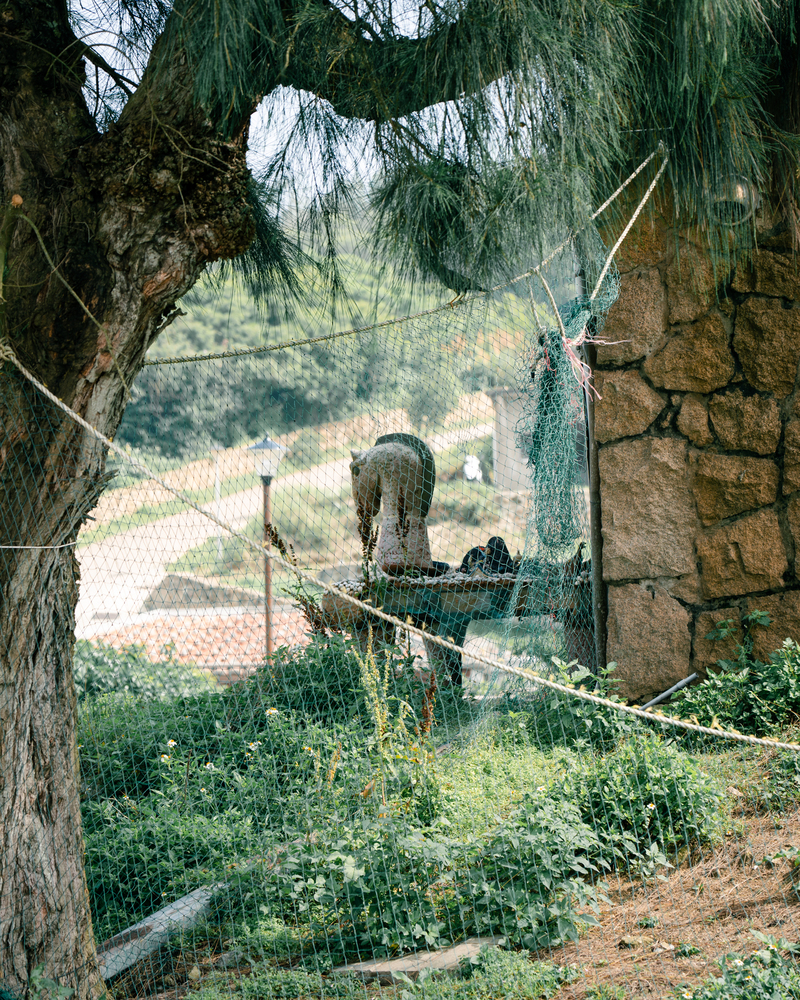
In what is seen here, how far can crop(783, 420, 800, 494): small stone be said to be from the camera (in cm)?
343

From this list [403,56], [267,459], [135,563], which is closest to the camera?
[403,56]

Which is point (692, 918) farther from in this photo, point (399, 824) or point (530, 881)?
point (399, 824)

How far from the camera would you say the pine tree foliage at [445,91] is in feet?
5.98

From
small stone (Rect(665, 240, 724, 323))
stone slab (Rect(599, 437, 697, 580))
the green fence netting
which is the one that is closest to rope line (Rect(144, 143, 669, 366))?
the green fence netting

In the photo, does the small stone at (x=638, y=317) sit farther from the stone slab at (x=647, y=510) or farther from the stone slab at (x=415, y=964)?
the stone slab at (x=415, y=964)

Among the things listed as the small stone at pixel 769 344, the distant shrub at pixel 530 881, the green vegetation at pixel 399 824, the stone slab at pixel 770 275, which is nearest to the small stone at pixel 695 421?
the small stone at pixel 769 344

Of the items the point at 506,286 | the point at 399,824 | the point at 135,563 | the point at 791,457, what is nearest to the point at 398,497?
the point at 791,457

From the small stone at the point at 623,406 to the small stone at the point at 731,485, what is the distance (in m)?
0.30

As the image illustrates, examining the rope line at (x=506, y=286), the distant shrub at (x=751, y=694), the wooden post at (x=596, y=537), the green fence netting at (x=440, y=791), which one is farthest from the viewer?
the wooden post at (x=596, y=537)

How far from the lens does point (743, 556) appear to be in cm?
350

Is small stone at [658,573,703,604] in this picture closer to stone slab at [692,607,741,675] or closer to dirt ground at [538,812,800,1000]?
stone slab at [692,607,741,675]

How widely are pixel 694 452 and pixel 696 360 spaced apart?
394mm

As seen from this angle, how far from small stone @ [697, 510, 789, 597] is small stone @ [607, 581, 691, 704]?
19cm

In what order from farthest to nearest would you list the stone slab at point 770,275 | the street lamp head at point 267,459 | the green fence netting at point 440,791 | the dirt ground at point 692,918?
the street lamp head at point 267,459, the stone slab at point 770,275, the green fence netting at point 440,791, the dirt ground at point 692,918
